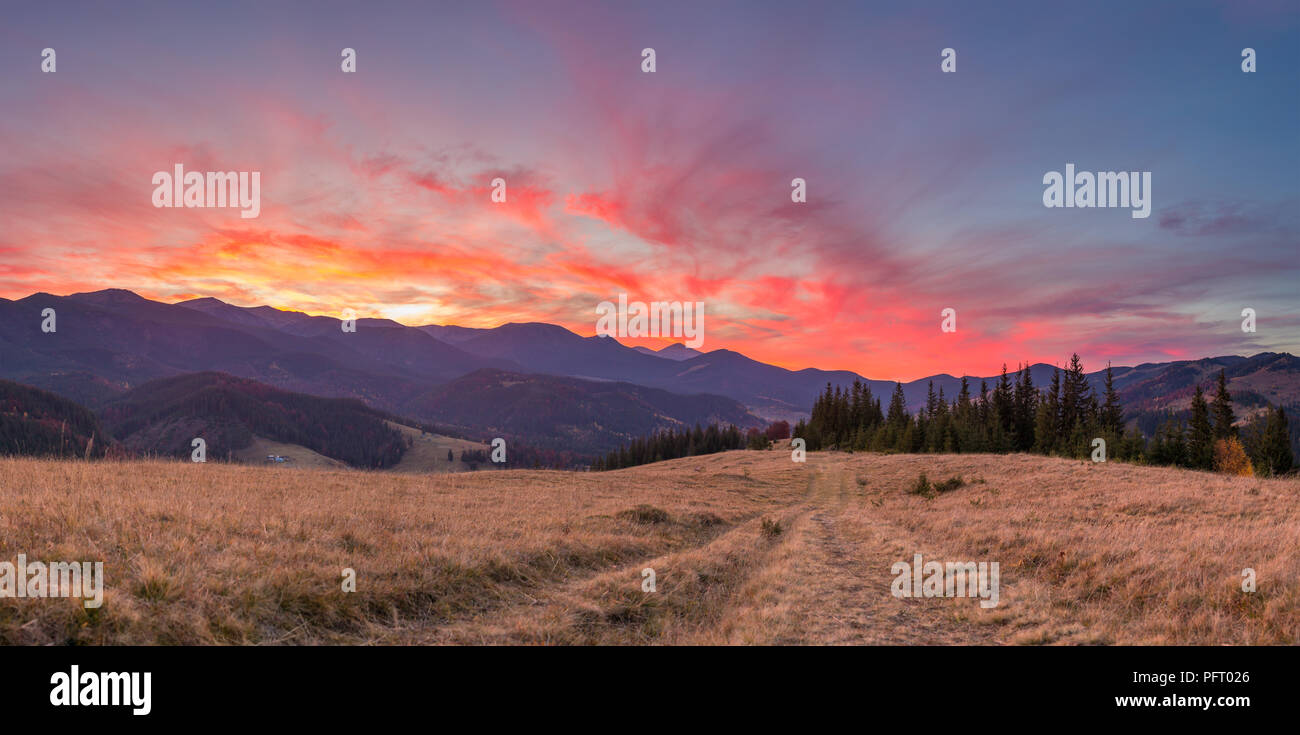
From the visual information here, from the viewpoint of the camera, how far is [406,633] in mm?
8047

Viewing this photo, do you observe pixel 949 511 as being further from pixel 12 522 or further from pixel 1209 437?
pixel 1209 437

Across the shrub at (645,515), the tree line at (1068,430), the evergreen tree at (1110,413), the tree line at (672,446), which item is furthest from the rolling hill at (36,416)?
the evergreen tree at (1110,413)

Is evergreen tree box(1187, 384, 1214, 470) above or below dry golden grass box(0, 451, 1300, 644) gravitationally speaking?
below

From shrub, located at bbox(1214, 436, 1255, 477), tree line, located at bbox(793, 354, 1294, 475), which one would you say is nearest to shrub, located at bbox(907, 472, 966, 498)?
tree line, located at bbox(793, 354, 1294, 475)

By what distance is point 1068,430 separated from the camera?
239ft

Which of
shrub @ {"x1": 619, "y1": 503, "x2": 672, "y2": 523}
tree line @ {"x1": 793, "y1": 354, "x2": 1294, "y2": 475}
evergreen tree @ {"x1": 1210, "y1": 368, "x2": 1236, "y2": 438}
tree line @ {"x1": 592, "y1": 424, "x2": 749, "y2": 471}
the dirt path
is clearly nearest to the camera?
the dirt path

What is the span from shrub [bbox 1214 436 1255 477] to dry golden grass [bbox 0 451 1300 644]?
5370 cm

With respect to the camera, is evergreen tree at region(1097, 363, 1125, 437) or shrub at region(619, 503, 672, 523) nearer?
shrub at region(619, 503, 672, 523)

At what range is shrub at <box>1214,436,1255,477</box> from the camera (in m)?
55.6

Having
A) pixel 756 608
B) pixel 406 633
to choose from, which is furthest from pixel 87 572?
pixel 756 608

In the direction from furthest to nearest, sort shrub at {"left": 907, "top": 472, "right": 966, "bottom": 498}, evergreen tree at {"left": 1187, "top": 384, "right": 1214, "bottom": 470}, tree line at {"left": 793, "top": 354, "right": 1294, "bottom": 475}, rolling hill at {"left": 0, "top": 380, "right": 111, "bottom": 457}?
rolling hill at {"left": 0, "top": 380, "right": 111, "bottom": 457}, evergreen tree at {"left": 1187, "top": 384, "right": 1214, "bottom": 470}, tree line at {"left": 793, "top": 354, "right": 1294, "bottom": 475}, shrub at {"left": 907, "top": 472, "right": 966, "bottom": 498}

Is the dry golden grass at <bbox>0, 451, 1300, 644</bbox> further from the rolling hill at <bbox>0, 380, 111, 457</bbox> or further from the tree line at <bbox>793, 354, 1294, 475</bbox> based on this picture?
the rolling hill at <bbox>0, 380, 111, 457</bbox>

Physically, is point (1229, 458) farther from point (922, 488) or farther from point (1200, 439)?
point (922, 488)
